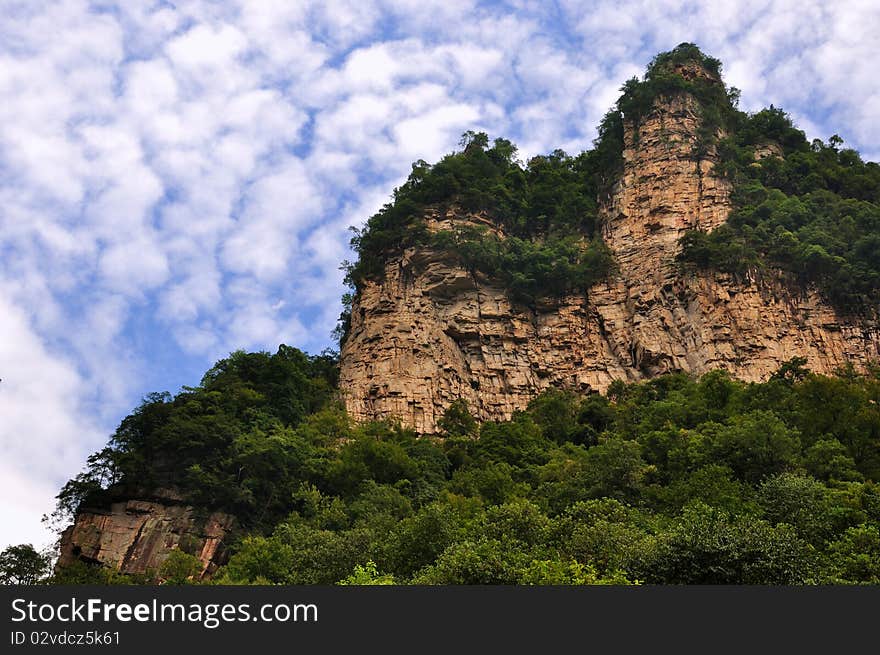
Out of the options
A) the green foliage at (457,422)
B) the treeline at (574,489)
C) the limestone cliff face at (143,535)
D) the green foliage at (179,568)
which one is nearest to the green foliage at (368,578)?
the treeline at (574,489)

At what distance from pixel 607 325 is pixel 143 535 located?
3143 centimetres

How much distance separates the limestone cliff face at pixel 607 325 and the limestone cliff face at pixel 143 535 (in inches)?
611

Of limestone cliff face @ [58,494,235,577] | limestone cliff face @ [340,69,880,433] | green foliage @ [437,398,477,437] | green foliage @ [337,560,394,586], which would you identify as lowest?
green foliage @ [337,560,394,586]

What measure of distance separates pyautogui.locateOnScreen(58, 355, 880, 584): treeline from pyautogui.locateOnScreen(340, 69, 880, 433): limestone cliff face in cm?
305

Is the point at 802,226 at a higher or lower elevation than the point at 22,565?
higher

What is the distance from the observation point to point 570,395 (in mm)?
52438

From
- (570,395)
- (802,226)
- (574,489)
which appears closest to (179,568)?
(574,489)

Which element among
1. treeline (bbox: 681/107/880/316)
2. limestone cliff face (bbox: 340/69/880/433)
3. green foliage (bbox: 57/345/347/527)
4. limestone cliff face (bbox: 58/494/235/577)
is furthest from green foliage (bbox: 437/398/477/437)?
treeline (bbox: 681/107/880/316)

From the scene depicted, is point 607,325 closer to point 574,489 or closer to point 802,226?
point 802,226

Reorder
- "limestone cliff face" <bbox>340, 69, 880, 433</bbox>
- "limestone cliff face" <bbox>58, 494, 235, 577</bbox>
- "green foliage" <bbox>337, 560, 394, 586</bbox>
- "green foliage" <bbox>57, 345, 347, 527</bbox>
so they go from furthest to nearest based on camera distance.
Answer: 1. "limestone cliff face" <bbox>340, 69, 880, 433</bbox>
2. "green foliage" <bbox>57, 345, 347, 527</bbox>
3. "limestone cliff face" <bbox>58, 494, 235, 577</bbox>
4. "green foliage" <bbox>337, 560, 394, 586</bbox>

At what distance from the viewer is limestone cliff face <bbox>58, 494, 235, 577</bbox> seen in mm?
35469

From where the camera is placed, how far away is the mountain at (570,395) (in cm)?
2720

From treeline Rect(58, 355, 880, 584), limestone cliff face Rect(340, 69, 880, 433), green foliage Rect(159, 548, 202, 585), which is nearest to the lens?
treeline Rect(58, 355, 880, 584)

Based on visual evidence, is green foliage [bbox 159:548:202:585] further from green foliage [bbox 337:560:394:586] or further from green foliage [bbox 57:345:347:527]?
green foliage [bbox 337:560:394:586]
